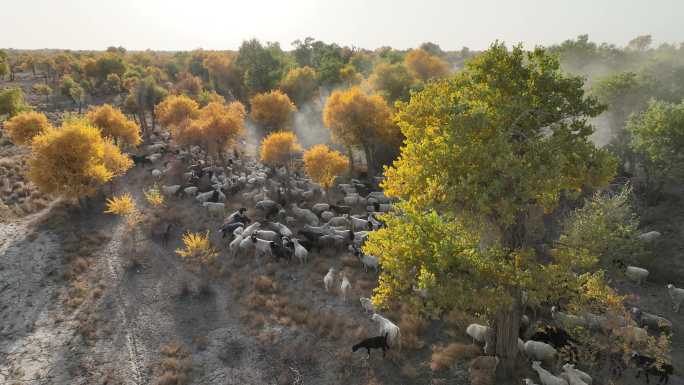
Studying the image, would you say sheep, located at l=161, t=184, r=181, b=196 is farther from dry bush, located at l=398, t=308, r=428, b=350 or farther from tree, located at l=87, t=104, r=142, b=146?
dry bush, located at l=398, t=308, r=428, b=350

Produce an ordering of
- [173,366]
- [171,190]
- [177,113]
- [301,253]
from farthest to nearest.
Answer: [177,113]
[171,190]
[301,253]
[173,366]

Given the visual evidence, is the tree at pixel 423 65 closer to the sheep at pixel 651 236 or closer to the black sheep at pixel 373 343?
the sheep at pixel 651 236

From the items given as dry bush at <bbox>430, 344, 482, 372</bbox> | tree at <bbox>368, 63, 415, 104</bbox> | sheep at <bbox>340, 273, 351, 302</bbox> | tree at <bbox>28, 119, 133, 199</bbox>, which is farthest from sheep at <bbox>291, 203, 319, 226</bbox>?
tree at <bbox>368, 63, 415, 104</bbox>

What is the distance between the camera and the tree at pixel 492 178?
1155cm

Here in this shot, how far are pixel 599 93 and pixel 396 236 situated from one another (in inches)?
1523

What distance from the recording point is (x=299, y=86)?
65875 millimetres

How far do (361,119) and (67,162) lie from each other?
2572 centimetres

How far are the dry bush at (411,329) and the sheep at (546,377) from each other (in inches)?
183

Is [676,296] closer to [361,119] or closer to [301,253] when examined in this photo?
[301,253]

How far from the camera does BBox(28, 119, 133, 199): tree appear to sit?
29.7m

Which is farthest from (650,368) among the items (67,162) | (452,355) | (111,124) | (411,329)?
(111,124)

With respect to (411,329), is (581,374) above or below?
above

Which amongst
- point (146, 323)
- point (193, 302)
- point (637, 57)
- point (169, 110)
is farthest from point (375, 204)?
point (637, 57)

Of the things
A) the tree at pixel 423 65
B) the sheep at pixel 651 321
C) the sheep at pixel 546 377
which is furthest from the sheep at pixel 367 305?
the tree at pixel 423 65
